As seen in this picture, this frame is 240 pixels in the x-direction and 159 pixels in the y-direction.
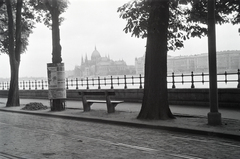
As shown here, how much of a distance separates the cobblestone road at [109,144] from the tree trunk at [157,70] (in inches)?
56.5

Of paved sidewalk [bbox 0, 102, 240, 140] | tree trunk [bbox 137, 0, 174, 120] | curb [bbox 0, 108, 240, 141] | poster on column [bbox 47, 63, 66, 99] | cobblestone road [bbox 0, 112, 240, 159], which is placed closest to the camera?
cobblestone road [bbox 0, 112, 240, 159]

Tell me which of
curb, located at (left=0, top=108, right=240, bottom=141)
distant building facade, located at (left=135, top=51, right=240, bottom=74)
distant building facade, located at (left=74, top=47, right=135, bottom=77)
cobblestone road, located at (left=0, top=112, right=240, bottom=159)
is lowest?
cobblestone road, located at (left=0, top=112, right=240, bottom=159)

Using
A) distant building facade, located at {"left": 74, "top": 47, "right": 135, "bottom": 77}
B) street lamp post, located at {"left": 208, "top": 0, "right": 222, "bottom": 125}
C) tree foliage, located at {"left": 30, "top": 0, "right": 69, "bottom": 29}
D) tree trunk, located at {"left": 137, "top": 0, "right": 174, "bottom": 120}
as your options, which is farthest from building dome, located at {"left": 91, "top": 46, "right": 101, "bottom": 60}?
street lamp post, located at {"left": 208, "top": 0, "right": 222, "bottom": 125}

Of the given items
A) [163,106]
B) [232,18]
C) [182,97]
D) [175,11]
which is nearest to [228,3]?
[232,18]

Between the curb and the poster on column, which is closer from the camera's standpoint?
the curb

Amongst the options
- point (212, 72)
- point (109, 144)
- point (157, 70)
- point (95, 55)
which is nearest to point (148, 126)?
point (157, 70)

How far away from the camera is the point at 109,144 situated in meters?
6.95

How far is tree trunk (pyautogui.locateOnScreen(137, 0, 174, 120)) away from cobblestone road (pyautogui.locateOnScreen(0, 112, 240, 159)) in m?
1.44

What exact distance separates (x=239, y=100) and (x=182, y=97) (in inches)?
115

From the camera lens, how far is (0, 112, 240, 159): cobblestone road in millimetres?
5949

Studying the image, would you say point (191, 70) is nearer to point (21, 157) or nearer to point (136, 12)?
point (136, 12)

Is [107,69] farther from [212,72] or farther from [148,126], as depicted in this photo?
[212,72]

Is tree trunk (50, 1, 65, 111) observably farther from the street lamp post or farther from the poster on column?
the street lamp post

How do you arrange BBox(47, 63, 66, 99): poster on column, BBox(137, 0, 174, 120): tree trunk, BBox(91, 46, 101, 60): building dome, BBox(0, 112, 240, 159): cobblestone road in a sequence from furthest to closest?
BBox(91, 46, 101, 60): building dome < BBox(47, 63, 66, 99): poster on column < BBox(137, 0, 174, 120): tree trunk < BBox(0, 112, 240, 159): cobblestone road
